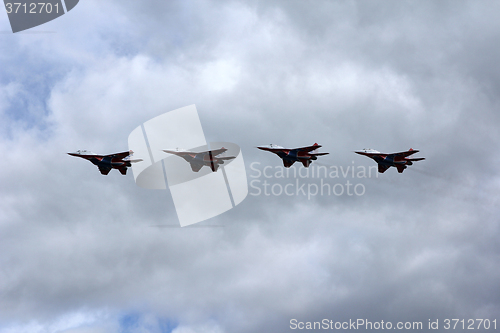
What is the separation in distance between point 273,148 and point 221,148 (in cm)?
1591

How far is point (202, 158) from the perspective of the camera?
119562mm

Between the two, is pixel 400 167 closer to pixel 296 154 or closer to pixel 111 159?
pixel 296 154

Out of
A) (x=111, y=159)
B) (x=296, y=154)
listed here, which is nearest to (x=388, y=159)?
(x=296, y=154)

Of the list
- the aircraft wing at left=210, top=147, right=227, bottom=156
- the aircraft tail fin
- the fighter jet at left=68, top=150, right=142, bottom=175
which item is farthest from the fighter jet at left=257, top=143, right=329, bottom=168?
the fighter jet at left=68, top=150, right=142, bottom=175

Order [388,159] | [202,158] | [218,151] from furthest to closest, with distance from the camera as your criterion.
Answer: [388,159], [202,158], [218,151]

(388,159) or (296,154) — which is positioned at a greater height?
(296,154)

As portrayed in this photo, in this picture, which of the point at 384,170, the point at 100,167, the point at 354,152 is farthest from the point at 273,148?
the point at 100,167

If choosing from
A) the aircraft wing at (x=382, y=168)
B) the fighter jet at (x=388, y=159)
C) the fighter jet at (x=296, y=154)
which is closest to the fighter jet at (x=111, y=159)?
the fighter jet at (x=296, y=154)

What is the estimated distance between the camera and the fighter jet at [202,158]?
117 meters

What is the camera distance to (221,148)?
381ft

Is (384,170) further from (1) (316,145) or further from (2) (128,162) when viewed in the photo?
(2) (128,162)

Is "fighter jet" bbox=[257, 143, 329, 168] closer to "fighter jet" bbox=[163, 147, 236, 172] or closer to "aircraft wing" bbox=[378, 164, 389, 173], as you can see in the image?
"fighter jet" bbox=[163, 147, 236, 172]

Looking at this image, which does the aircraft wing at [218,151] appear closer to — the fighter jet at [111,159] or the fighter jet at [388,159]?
the fighter jet at [111,159]

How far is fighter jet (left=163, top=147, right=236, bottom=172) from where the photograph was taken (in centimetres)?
11747
